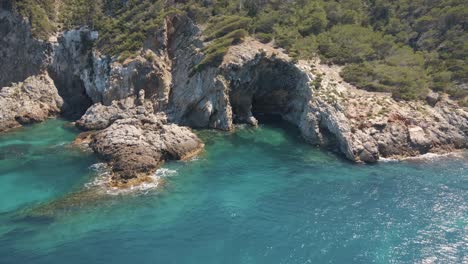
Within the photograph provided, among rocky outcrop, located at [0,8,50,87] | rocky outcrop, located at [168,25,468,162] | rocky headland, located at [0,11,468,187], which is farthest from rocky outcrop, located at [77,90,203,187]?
rocky outcrop, located at [0,8,50,87]

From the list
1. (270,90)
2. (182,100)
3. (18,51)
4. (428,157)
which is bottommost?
(428,157)

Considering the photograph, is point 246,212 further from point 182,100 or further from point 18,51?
point 18,51

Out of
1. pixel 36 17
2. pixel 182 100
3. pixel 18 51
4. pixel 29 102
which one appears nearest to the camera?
pixel 182 100

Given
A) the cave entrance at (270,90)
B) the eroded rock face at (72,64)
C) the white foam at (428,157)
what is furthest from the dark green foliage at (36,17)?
the white foam at (428,157)

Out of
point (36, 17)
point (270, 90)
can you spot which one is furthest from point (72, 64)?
point (270, 90)

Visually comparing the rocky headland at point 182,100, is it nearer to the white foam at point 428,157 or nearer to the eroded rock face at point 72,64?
the eroded rock face at point 72,64

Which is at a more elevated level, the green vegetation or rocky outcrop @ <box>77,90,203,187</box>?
the green vegetation

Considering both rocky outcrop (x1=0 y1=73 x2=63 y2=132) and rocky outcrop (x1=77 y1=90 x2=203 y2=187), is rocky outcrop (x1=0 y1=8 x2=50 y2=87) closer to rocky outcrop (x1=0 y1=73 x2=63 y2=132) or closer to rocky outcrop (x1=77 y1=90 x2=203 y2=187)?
rocky outcrop (x1=0 y1=73 x2=63 y2=132)
